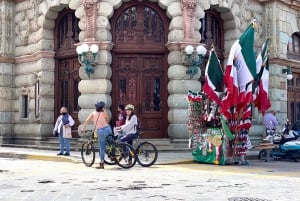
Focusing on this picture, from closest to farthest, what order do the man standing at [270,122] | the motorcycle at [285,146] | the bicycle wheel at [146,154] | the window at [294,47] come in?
the bicycle wheel at [146,154], the motorcycle at [285,146], the man standing at [270,122], the window at [294,47]

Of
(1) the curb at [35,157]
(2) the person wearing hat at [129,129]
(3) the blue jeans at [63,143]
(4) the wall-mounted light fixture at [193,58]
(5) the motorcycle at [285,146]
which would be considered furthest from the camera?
(4) the wall-mounted light fixture at [193,58]

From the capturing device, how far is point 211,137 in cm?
1475

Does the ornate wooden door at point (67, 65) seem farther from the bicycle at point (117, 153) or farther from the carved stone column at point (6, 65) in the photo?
the bicycle at point (117, 153)

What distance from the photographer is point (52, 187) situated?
9406 millimetres

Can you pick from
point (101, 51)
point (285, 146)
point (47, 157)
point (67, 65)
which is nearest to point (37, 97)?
point (67, 65)

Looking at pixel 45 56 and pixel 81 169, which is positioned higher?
pixel 45 56

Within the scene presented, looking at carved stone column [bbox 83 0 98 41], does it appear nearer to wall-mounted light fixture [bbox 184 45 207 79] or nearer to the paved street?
wall-mounted light fixture [bbox 184 45 207 79]

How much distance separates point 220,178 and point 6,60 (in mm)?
13993

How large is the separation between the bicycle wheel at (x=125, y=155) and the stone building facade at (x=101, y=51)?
468 centimetres

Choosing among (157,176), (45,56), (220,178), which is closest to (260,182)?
(220,178)

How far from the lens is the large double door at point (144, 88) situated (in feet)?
61.2

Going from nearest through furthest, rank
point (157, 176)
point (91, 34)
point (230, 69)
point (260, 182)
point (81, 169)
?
point (260, 182) < point (157, 176) < point (81, 169) < point (230, 69) < point (91, 34)

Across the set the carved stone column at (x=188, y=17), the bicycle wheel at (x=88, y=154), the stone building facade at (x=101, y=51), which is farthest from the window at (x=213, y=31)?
the bicycle wheel at (x=88, y=154)

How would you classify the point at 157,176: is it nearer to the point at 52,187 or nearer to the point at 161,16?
the point at 52,187
